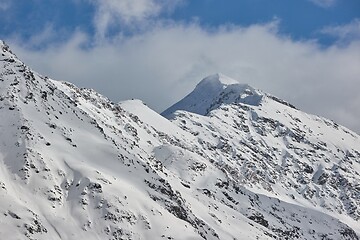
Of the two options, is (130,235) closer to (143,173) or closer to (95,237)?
(95,237)

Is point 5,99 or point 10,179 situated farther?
point 5,99

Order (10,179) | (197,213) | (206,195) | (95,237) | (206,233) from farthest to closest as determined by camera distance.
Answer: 1. (206,195)
2. (197,213)
3. (206,233)
4. (10,179)
5. (95,237)

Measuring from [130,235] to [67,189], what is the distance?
16.7 m

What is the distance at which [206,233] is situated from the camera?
134750 millimetres

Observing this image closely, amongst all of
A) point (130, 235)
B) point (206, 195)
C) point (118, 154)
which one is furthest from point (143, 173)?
point (206, 195)

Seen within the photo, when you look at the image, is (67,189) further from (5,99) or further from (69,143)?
(5,99)

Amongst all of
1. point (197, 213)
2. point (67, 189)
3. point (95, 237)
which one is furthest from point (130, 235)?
point (197, 213)

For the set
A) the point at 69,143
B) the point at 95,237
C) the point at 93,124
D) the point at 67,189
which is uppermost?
the point at 93,124

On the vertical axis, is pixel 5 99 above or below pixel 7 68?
below

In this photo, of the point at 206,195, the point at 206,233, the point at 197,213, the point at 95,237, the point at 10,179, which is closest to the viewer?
the point at 95,237

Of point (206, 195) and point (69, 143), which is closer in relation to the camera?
point (69, 143)

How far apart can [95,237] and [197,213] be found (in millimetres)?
45639

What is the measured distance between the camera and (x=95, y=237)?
4358 inches

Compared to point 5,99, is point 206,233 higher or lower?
lower
